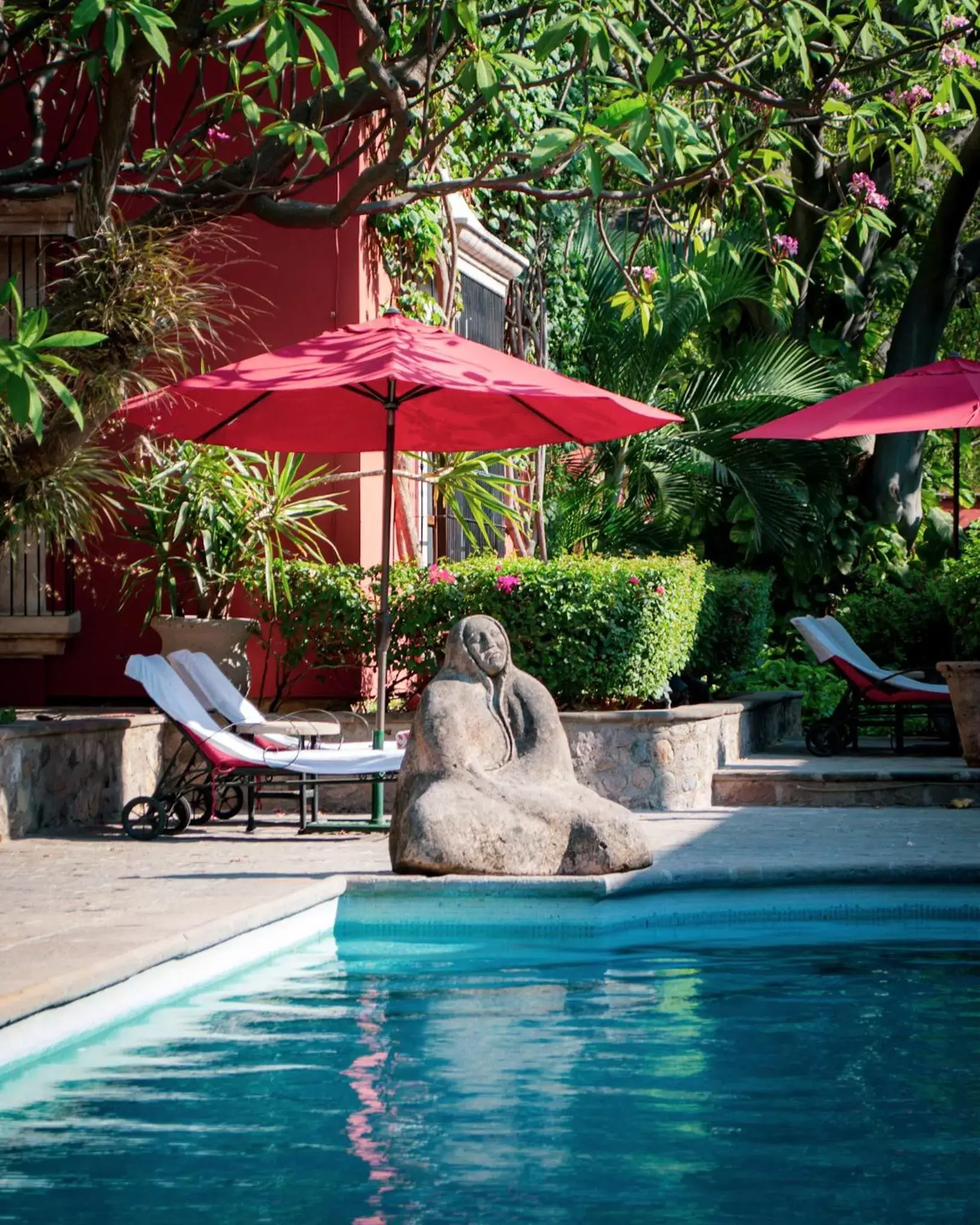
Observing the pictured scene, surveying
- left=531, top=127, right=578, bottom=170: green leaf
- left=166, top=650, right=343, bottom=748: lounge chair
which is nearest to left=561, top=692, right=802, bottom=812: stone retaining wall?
left=166, top=650, right=343, bottom=748: lounge chair

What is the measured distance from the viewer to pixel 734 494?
19.9m

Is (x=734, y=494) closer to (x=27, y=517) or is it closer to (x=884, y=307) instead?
(x=884, y=307)

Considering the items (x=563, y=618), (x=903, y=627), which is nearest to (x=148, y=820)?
(x=563, y=618)

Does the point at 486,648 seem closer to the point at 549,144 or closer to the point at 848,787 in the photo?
the point at 549,144

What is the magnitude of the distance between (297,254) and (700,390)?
6.87 m

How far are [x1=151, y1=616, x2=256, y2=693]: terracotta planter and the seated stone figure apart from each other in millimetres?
3762

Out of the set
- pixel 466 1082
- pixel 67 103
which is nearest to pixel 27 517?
pixel 67 103

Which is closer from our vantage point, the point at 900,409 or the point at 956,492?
the point at 900,409

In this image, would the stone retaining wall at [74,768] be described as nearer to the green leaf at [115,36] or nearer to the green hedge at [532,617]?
the green hedge at [532,617]

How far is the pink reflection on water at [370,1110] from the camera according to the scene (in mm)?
4372

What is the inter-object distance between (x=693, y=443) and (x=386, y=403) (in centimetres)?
853

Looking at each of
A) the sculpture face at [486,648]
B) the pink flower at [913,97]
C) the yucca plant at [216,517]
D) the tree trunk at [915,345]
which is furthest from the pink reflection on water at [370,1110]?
the tree trunk at [915,345]

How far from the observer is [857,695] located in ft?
45.4

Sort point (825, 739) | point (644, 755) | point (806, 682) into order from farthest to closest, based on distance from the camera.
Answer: point (806, 682)
point (825, 739)
point (644, 755)
